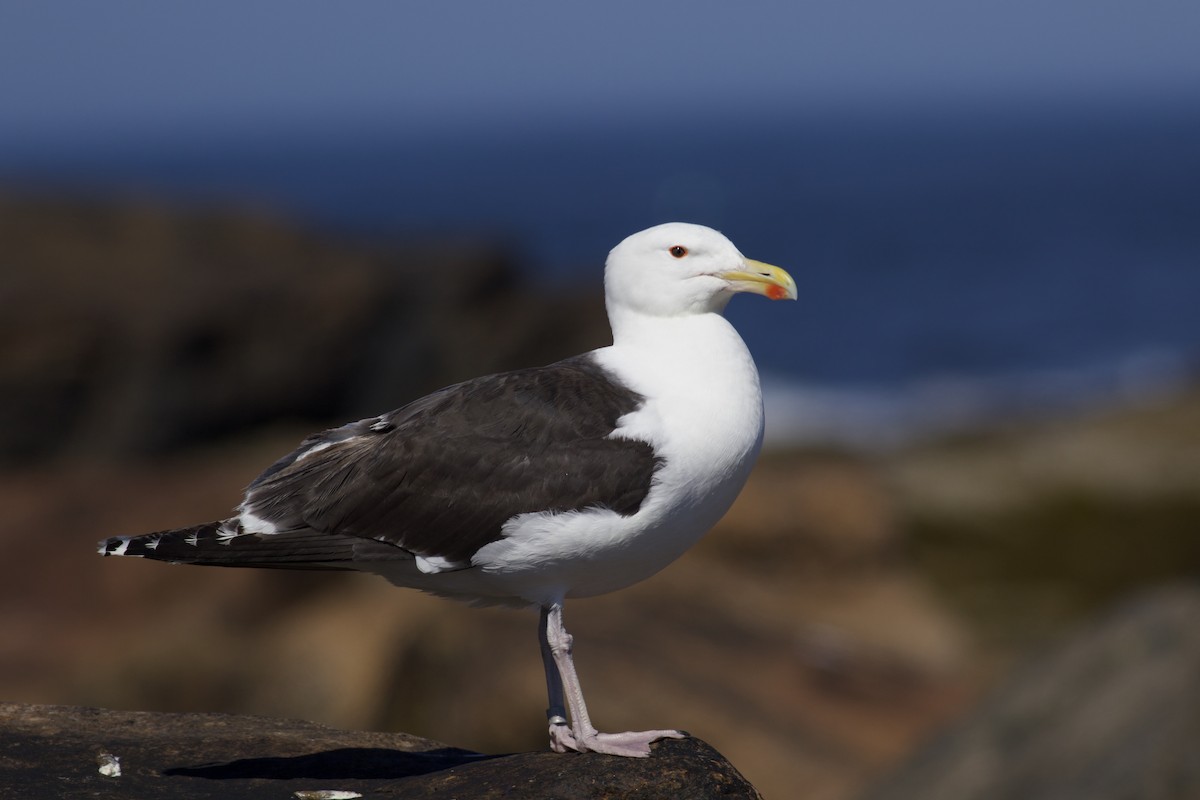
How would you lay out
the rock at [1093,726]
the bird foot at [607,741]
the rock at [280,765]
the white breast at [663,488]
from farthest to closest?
1. the rock at [1093,726]
2. the bird foot at [607,741]
3. the white breast at [663,488]
4. the rock at [280,765]

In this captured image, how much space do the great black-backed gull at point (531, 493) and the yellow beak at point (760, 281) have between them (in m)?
0.35

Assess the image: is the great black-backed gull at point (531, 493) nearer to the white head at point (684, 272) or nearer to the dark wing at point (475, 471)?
the dark wing at point (475, 471)

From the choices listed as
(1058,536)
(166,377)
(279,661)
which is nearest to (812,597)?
(1058,536)

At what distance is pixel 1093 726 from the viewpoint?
30.1 feet

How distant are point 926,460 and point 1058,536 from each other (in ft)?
7.86

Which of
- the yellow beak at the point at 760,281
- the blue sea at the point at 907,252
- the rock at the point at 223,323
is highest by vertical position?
the blue sea at the point at 907,252

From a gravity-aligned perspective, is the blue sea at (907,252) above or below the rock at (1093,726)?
above

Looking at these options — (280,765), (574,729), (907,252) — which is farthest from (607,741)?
(907,252)

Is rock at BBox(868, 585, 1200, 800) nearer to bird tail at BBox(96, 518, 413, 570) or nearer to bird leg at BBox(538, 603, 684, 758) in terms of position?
bird leg at BBox(538, 603, 684, 758)

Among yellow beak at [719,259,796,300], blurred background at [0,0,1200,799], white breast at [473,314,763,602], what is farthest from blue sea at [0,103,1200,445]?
white breast at [473,314,763,602]

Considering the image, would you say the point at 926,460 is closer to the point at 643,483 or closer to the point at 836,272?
the point at 643,483

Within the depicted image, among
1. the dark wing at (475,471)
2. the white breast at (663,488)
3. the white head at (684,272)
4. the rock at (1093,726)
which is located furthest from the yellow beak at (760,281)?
the rock at (1093,726)

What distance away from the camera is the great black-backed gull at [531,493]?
6.04 m

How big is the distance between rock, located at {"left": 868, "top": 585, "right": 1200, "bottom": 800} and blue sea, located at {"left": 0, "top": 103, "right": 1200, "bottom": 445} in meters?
16.8
